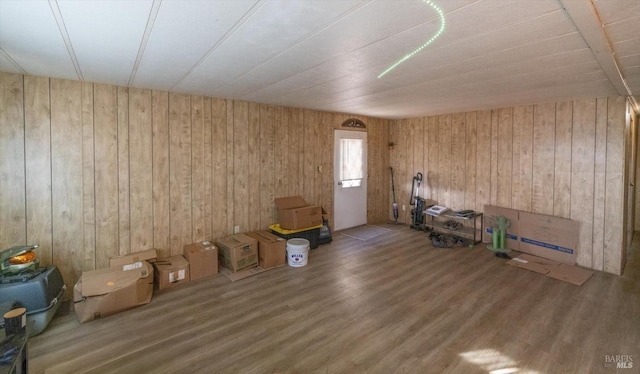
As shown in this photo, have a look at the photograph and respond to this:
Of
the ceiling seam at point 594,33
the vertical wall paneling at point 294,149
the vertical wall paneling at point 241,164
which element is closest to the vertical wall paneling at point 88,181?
the vertical wall paneling at point 241,164

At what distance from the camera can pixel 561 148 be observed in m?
4.10

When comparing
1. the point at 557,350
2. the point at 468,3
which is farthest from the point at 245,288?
the point at 468,3

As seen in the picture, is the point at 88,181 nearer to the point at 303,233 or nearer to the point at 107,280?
the point at 107,280

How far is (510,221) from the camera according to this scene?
462 centimetres

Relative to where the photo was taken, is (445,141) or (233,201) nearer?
(233,201)

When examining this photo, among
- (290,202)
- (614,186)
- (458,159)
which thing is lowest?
(290,202)

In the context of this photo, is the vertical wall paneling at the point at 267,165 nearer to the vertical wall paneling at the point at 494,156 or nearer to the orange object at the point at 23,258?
the orange object at the point at 23,258

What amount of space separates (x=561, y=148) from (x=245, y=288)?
181 inches

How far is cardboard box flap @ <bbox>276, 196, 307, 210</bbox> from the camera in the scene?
457 cm

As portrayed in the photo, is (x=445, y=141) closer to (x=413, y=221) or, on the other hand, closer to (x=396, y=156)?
(x=396, y=156)

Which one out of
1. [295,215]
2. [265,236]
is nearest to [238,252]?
[265,236]

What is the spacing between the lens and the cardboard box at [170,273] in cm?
326

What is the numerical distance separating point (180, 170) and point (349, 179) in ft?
10.2

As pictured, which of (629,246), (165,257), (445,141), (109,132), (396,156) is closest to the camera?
(109,132)
